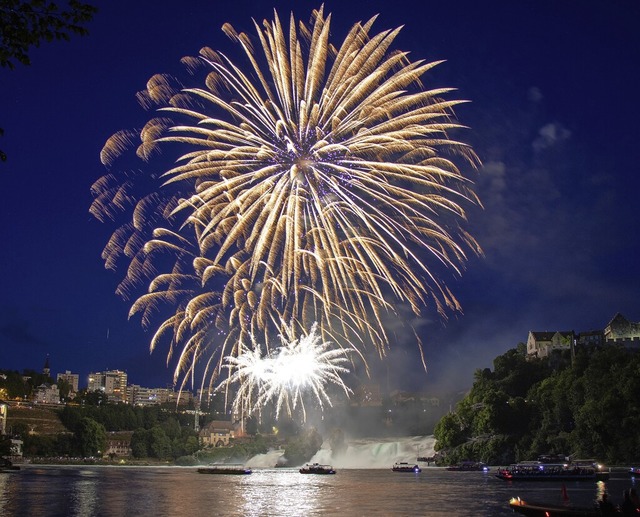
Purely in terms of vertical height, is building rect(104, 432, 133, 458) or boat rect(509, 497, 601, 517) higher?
boat rect(509, 497, 601, 517)

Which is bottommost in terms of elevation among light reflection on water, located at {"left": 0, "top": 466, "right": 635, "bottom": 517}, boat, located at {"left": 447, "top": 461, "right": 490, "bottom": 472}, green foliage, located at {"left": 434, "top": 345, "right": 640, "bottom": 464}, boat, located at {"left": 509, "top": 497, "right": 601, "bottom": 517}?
boat, located at {"left": 447, "top": 461, "right": 490, "bottom": 472}

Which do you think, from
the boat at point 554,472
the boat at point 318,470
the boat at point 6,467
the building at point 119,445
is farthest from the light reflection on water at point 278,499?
the building at point 119,445

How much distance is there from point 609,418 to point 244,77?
77190mm

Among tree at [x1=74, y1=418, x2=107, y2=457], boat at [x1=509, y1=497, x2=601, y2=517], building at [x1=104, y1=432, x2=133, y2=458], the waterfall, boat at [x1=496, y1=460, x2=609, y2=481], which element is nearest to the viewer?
boat at [x1=509, y1=497, x2=601, y2=517]

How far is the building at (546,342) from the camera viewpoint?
490 ft

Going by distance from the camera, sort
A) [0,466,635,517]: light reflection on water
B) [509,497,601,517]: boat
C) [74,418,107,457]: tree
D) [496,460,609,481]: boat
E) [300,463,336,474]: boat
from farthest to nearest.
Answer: [74,418,107,457]: tree, [300,463,336,474]: boat, [496,460,609,481]: boat, [0,466,635,517]: light reflection on water, [509,497,601,517]: boat

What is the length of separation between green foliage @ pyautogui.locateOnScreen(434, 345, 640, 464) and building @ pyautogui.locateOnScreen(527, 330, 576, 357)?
23.1ft

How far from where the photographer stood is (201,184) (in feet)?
180

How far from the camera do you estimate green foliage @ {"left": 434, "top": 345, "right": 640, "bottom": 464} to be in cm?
10231

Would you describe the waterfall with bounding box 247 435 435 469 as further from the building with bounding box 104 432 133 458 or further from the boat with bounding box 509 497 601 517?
the boat with bounding box 509 497 601 517

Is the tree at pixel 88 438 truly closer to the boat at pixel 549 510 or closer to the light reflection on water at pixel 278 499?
the light reflection on water at pixel 278 499

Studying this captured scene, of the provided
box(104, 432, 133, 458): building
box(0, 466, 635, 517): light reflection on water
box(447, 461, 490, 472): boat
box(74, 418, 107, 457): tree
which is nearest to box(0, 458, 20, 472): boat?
box(0, 466, 635, 517): light reflection on water

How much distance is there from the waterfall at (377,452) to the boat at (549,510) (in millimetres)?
112888

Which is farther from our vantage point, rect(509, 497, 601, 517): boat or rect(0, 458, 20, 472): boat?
rect(0, 458, 20, 472): boat
